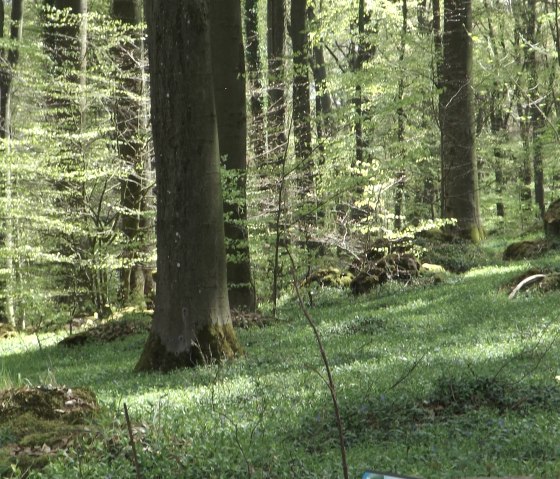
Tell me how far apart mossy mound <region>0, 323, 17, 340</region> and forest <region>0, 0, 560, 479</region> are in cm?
24

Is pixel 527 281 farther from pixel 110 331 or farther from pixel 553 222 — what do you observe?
pixel 110 331

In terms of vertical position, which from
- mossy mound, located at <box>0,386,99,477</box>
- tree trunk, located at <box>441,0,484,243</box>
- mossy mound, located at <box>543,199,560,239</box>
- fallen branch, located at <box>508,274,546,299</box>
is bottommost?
mossy mound, located at <box>0,386,99,477</box>

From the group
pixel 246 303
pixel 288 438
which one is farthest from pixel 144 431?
pixel 246 303

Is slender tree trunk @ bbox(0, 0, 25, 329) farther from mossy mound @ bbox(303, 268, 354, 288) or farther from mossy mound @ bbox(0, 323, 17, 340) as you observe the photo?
mossy mound @ bbox(303, 268, 354, 288)

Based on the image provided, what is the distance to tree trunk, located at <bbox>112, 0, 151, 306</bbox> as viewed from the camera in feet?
51.1

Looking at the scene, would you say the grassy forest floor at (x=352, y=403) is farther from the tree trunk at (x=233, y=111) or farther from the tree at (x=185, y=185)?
the tree trunk at (x=233, y=111)

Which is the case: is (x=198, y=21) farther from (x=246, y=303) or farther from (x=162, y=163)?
(x=246, y=303)

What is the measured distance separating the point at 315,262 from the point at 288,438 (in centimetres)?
968

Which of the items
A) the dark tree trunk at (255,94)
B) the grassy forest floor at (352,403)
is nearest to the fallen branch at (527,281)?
the grassy forest floor at (352,403)

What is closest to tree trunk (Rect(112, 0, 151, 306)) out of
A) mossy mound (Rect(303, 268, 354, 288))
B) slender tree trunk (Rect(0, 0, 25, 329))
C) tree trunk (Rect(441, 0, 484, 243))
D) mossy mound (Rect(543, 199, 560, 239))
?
slender tree trunk (Rect(0, 0, 25, 329))

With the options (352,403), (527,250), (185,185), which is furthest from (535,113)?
(352,403)

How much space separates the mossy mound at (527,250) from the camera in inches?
661

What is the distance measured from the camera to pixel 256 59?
22.4 metres

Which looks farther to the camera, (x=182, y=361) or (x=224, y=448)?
(x=182, y=361)
